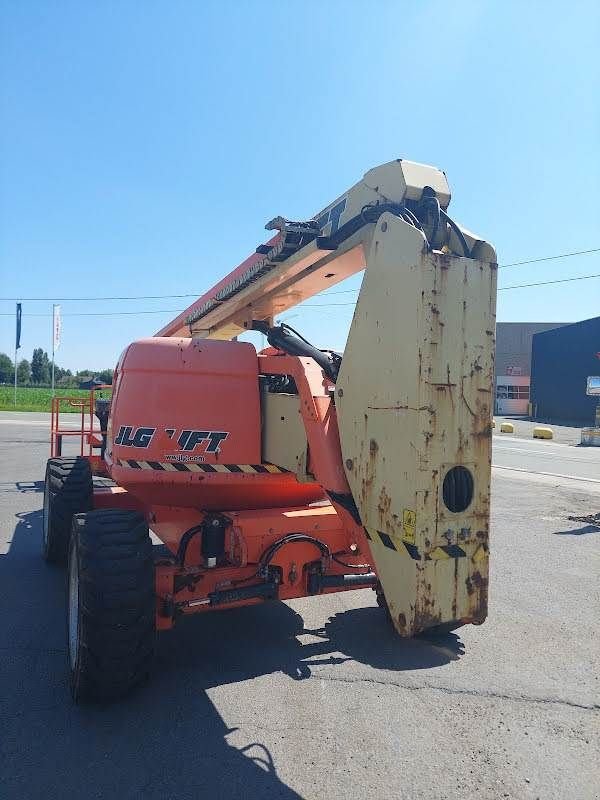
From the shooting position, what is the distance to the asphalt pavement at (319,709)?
299 centimetres

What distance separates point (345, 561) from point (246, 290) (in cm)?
237

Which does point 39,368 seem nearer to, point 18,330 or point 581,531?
point 18,330

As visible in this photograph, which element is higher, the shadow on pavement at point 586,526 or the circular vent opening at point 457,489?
the circular vent opening at point 457,489

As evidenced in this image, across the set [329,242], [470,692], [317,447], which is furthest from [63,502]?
[470,692]

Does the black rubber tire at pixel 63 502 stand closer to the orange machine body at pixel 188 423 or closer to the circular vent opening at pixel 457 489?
the orange machine body at pixel 188 423

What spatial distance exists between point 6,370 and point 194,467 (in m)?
137

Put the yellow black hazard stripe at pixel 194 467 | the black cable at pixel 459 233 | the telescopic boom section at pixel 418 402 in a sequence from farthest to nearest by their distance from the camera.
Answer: the yellow black hazard stripe at pixel 194 467, the black cable at pixel 459 233, the telescopic boom section at pixel 418 402

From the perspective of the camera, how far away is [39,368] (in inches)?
4633

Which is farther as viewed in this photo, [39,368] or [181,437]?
[39,368]

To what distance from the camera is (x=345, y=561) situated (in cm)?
468

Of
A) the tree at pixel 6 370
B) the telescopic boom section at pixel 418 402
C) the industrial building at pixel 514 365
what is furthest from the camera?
the tree at pixel 6 370

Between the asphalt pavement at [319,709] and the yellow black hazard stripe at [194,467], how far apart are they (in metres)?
1.36

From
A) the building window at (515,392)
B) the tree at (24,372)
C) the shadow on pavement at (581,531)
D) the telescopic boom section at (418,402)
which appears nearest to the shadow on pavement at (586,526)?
the shadow on pavement at (581,531)

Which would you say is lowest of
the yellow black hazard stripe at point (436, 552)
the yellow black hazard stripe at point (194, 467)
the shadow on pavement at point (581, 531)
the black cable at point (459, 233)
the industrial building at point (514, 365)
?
the shadow on pavement at point (581, 531)
